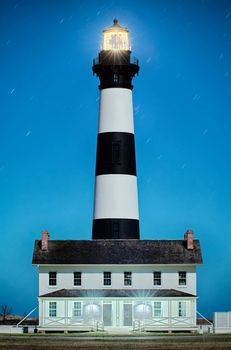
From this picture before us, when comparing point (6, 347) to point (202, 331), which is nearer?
point (6, 347)

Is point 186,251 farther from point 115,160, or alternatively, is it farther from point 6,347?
point 6,347

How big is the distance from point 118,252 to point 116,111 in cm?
939

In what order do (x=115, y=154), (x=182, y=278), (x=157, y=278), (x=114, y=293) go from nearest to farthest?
(x=114, y=293)
(x=182, y=278)
(x=157, y=278)
(x=115, y=154)

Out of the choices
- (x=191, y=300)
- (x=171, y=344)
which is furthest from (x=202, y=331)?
(x=171, y=344)

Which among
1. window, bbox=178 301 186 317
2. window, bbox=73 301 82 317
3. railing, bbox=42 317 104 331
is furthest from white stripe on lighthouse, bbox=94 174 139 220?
railing, bbox=42 317 104 331

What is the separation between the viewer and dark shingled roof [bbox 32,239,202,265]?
79812mm

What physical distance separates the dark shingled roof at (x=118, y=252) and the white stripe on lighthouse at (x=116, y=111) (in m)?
7.51

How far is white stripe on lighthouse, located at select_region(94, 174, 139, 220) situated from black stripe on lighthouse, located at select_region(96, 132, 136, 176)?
488mm

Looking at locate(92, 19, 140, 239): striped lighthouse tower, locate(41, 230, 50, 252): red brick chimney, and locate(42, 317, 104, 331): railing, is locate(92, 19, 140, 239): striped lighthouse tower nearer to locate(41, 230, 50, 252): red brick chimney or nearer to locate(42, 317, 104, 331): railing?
locate(41, 230, 50, 252): red brick chimney

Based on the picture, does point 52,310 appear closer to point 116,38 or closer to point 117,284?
point 117,284

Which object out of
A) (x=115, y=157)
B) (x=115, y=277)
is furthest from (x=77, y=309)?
(x=115, y=157)

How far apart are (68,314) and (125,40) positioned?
1960 centimetres

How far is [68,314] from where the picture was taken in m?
78.1

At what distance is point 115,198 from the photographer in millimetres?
82125
